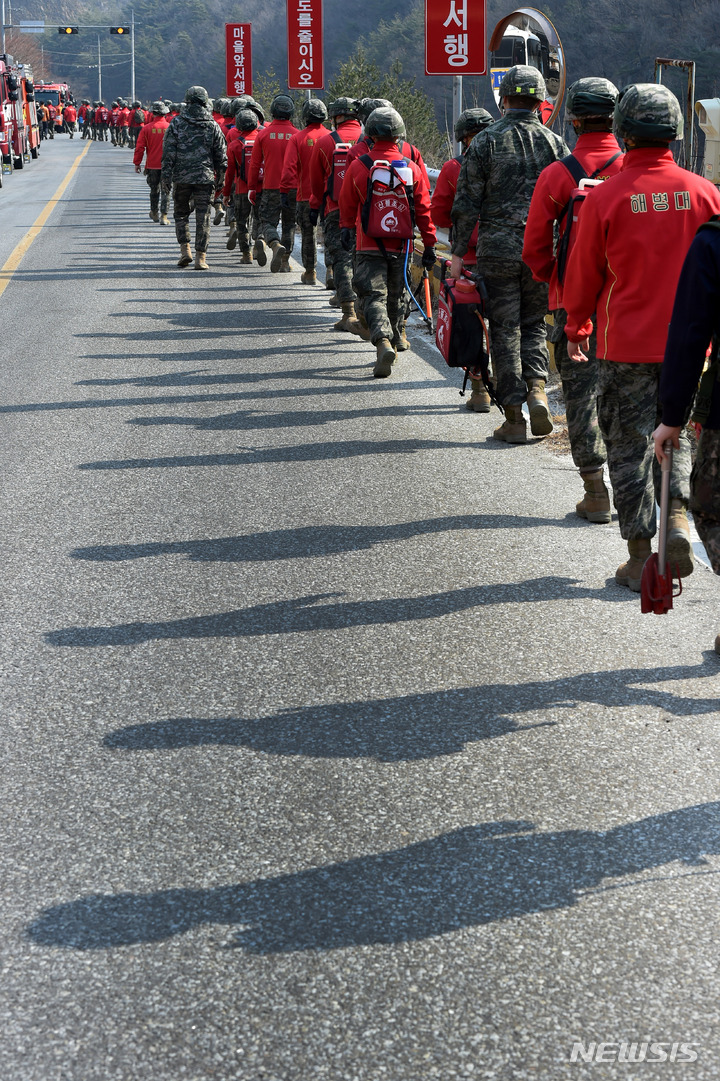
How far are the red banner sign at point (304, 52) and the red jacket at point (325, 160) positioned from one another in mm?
9609

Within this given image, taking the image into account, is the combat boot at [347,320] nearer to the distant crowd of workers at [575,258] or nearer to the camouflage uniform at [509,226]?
the distant crowd of workers at [575,258]

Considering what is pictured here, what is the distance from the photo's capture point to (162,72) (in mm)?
131125

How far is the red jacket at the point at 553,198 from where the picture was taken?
6.05 meters

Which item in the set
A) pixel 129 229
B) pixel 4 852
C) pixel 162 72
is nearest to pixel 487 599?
pixel 4 852

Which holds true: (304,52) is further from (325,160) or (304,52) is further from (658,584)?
(658,584)

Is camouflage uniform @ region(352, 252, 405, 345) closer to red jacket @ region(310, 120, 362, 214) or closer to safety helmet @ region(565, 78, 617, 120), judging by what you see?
red jacket @ region(310, 120, 362, 214)

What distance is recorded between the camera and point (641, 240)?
499 centimetres

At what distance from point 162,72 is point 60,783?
138 metres

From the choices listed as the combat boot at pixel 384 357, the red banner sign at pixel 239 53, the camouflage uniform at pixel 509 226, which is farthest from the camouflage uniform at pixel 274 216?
the red banner sign at pixel 239 53

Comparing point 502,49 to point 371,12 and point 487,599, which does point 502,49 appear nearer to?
point 487,599

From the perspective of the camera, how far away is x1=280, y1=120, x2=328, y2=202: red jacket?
529 inches

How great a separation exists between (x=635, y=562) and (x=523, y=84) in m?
3.51

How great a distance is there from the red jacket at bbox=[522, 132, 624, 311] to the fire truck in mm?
34664

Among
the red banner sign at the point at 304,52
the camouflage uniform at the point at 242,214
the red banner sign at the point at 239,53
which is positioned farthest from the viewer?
the red banner sign at the point at 239,53
